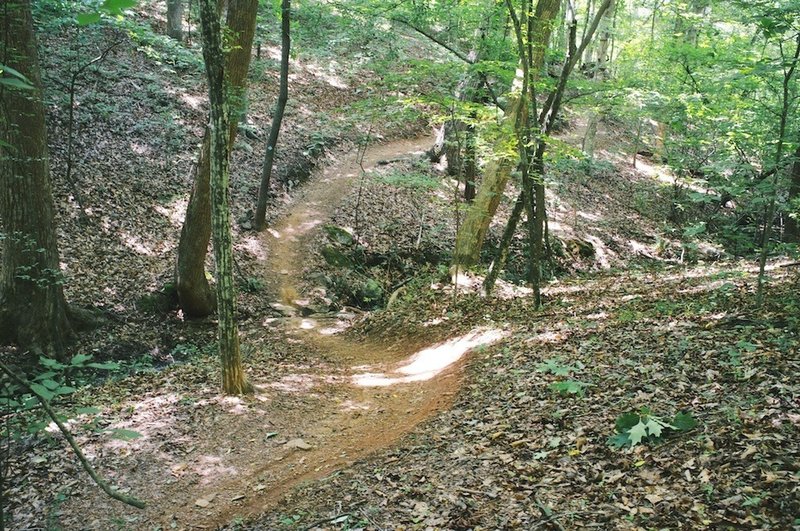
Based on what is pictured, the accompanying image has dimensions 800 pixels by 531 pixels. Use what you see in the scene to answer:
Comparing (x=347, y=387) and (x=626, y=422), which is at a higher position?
(x=626, y=422)

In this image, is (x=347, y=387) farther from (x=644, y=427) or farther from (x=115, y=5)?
(x=115, y=5)

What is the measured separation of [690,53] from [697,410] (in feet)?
46.7

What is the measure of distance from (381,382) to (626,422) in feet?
15.8

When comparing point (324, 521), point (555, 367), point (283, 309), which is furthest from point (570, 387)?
point (283, 309)

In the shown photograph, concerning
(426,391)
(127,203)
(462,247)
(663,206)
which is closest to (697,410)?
(426,391)

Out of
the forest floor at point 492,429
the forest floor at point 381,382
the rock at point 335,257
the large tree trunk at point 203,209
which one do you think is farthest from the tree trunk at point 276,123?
the forest floor at point 492,429

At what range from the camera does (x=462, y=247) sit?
43.3 feet

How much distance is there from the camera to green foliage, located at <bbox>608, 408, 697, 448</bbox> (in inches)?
172

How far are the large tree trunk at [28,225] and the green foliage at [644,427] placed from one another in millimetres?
8488

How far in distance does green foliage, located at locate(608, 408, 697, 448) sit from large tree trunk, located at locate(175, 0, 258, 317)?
7.06 meters

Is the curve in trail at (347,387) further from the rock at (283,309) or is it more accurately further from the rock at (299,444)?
the rock at (283,309)

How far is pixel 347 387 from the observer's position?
871 centimetres

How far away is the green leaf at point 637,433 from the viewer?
4315 mm

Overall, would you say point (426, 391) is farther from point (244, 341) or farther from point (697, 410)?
point (244, 341)
